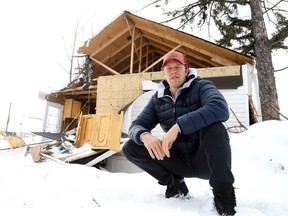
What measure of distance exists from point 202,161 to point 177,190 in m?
0.41

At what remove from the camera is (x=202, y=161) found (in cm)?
168

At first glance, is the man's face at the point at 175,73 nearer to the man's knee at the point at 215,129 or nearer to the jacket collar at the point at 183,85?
the jacket collar at the point at 183,85

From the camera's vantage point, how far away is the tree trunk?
20.7ft

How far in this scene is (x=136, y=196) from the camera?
75.4 inches

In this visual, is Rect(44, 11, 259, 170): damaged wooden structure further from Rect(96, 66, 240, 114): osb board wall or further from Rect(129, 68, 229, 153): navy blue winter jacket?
Rect(129, 68, 229, 153): navy blue winter jacket

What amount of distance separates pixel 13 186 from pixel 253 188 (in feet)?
7.86

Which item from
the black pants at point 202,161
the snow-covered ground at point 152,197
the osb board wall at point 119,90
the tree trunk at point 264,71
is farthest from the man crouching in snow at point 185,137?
the osb board wall at point 119,90

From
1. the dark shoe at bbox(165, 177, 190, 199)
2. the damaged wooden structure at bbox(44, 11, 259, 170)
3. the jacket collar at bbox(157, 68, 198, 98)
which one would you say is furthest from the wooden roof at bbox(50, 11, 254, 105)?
the dark shoe at bbox(165, 177, 190, 199)

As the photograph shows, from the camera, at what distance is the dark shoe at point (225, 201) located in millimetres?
1418

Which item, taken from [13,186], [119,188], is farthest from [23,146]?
[119,188]

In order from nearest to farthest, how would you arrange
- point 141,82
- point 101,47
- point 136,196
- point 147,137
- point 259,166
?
point 147,137 < point 136,196 < point 259,166 < point 141,82 < point 101,47

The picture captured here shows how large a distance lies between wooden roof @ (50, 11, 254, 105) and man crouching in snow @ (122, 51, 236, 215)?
224 inches

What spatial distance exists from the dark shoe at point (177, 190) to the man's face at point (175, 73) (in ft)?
2.70

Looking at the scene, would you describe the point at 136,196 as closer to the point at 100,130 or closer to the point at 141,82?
the point at 100,130
